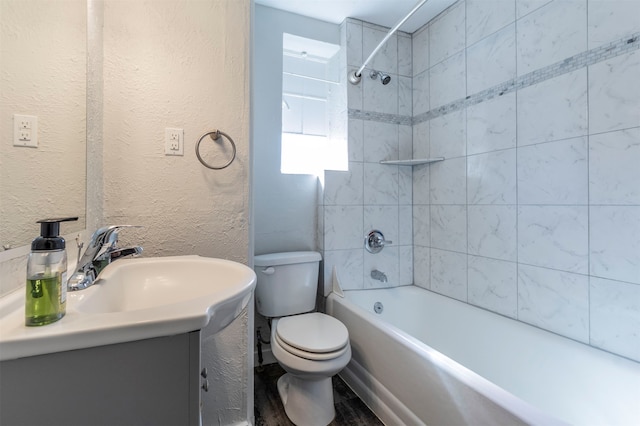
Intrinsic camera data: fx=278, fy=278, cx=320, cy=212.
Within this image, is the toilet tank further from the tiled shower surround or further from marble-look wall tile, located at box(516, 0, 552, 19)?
marble-look wall tile, located at box(516, 0, 552, 19)

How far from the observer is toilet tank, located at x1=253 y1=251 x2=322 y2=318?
1.67 m

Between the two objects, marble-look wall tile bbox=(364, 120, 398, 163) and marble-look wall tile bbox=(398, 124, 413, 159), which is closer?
marble-look wall tile bbox=(364, 120, 398, 163)

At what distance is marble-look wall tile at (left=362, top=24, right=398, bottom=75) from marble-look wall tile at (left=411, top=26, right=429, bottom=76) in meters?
0.16

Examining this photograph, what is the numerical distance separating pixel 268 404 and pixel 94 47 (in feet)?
5.78

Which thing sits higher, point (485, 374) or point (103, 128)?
point (103, 128)

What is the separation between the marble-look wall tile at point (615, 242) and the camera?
3.54 feet

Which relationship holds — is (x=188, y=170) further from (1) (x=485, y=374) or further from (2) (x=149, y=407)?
(1) (x=485, y=374)

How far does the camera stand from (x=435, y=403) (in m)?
1.10

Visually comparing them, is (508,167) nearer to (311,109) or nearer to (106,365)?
(311,109)

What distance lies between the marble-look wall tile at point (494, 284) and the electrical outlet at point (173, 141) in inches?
67.4

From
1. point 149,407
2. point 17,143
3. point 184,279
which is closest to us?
point 149,407

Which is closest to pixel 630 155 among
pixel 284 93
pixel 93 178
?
pixel 284 93

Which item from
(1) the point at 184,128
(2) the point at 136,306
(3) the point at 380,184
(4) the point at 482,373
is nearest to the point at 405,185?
(3) the point at 380,184

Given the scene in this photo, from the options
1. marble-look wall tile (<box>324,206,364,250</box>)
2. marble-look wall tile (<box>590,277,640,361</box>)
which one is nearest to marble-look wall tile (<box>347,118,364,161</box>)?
marble-look wall tile (<box>324,206,364,250</box>)
